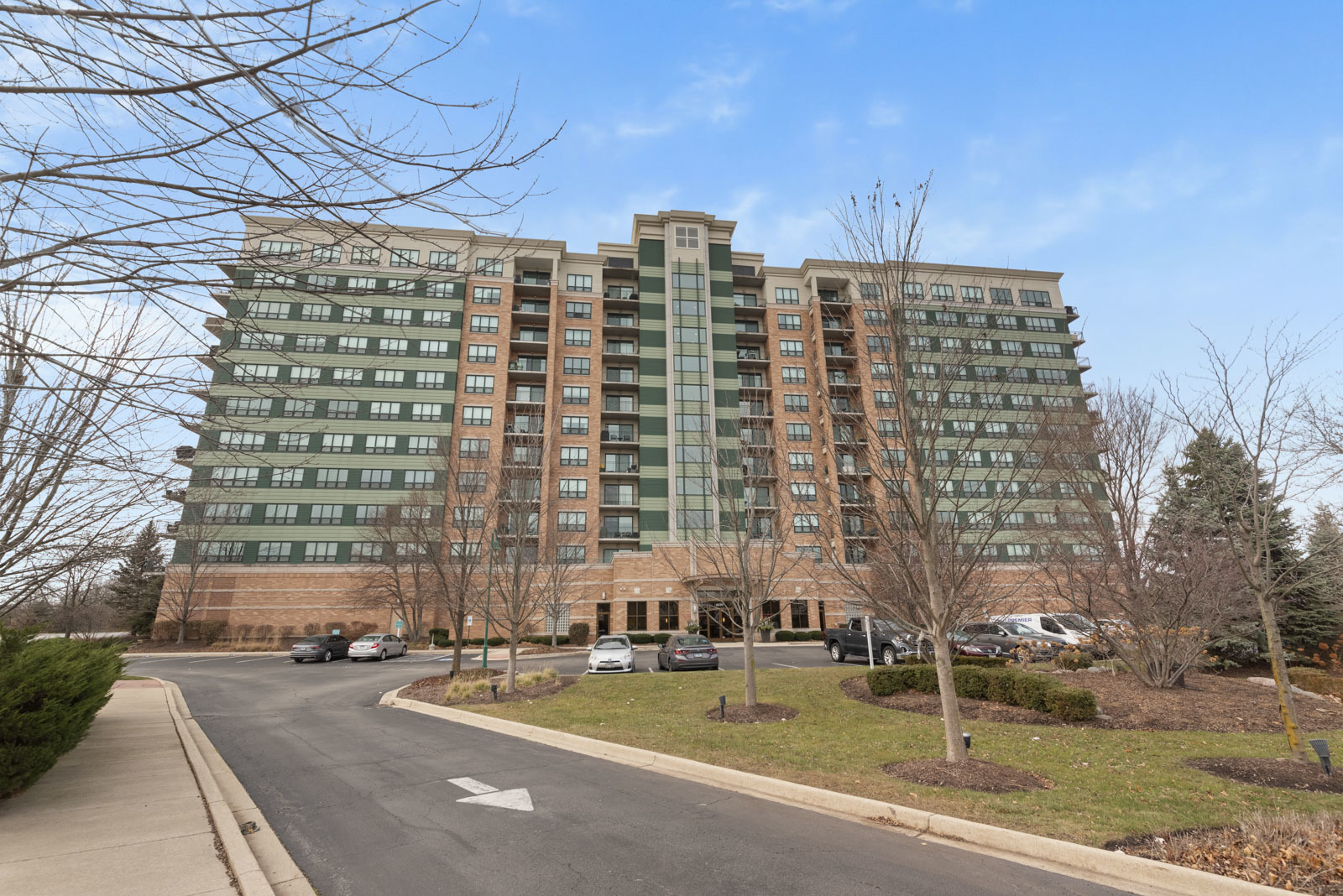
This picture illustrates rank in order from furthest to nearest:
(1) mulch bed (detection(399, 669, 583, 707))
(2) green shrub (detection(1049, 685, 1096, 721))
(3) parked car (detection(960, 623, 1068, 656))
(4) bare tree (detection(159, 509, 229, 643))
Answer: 1. (4) bare tree (detection(159, 509, 229, 643))
2. (3) parked car (detection(960, 623, 1068, 656))
3. (1) mulch bed (detection(399, 669, 583, 707))
4. (2) green shrub (detection(1049, 685, 1096, 721))

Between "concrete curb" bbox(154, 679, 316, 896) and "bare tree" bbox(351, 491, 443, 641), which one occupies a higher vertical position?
"bare tree" bbox(351, 491, 443, 641)

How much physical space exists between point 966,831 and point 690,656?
17.3 meters

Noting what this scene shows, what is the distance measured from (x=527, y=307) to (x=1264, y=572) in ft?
179

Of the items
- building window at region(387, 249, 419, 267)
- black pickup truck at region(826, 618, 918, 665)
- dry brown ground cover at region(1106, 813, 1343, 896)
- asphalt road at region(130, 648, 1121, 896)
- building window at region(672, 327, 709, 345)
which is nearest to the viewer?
building window at region(387, 249, 419, 267)

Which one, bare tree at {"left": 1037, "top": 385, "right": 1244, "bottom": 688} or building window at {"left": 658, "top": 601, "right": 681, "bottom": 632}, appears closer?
bare tree at {"left": 1037, "top": 385, "right": 1244, "bottom": 688}

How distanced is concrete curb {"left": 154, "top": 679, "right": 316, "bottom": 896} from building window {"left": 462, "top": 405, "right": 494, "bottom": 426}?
4290 cm

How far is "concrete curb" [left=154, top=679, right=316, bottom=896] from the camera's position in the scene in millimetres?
4777

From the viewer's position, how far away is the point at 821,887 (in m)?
4.77

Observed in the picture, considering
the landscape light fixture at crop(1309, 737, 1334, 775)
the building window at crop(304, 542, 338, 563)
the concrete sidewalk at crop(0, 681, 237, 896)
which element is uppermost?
the building window at crop(304, 542, 338, 563)

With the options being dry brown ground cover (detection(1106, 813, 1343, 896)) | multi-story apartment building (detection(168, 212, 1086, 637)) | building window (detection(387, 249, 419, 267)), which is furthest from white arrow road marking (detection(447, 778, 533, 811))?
multi-story apartment building (detection(168, 212, 1086, 637))

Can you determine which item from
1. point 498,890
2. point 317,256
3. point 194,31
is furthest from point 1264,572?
point 194,31

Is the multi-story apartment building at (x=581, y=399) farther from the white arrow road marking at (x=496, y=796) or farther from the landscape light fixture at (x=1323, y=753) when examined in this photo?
the landscape light fixture at (x=1323, y=753)

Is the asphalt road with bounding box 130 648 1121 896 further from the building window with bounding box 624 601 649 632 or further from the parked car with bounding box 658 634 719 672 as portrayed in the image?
the building window with bounding box 624 601 649 632

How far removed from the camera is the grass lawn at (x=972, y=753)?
645 cm
